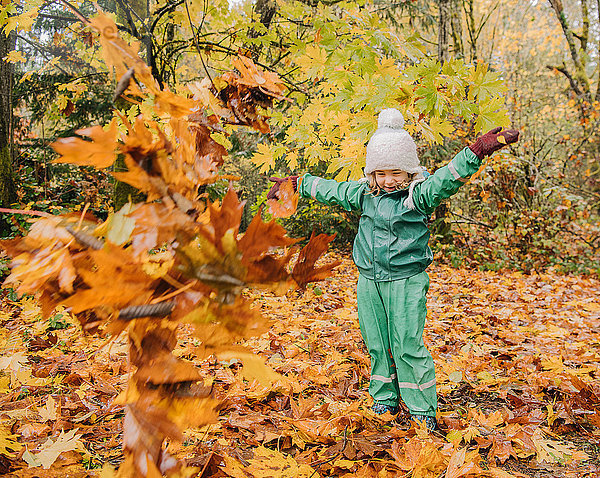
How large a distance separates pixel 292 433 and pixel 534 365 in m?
2.04

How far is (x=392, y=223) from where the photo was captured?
2.15m

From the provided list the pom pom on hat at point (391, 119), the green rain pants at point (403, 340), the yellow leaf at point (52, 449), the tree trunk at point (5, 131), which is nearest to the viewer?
the yellow leaf at point (52, 449)

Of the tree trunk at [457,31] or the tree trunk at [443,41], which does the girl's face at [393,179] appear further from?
the tree trunk at [457,31]

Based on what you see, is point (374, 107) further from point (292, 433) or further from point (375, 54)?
point (292, 433)

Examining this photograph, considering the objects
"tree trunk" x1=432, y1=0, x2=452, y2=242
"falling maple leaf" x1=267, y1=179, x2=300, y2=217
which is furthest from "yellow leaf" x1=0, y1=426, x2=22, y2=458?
"tree trunk" x1=432, y1=0, x2=452, y2=242

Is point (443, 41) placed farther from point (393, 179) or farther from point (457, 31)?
point (393, 179)

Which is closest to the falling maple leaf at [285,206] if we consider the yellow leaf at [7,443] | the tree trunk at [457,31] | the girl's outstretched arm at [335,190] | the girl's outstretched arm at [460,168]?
the girl's outstretched arm at [335,190]

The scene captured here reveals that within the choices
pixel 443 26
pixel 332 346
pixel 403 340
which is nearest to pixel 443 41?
pixel 443 26

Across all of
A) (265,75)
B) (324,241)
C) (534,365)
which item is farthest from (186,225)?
(534,365)

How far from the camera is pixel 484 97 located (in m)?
2.03

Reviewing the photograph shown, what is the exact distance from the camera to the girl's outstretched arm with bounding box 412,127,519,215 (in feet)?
5.82

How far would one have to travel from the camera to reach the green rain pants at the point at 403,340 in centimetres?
211

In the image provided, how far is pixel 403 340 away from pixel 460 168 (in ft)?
2.98

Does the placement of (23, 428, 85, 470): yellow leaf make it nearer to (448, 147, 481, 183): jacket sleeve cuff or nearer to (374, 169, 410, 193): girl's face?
(374, 169, 410, 193): girl's face
